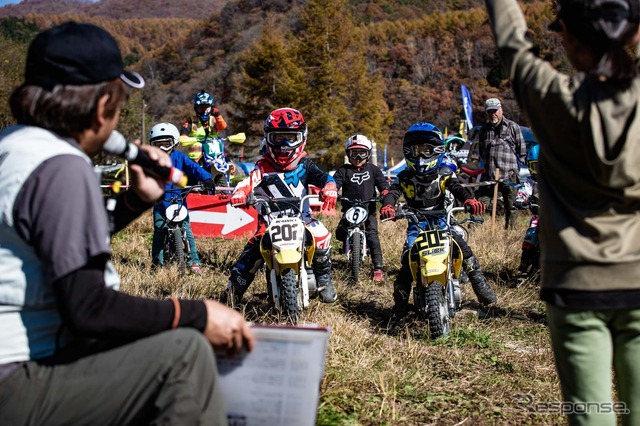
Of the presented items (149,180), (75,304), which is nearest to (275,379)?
(75,304)

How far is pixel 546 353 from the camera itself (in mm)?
4383

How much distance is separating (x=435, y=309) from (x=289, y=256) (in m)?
1.18

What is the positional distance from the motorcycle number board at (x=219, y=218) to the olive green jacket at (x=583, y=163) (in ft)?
24.9

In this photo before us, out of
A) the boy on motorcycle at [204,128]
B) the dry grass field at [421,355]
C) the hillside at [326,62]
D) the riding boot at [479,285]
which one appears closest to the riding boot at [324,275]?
the dry grass field at [421,355]

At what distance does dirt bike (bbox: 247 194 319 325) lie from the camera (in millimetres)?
4977

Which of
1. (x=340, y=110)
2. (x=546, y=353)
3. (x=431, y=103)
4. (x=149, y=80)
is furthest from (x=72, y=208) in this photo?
(x=149, y=80)

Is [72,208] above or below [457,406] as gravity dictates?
above

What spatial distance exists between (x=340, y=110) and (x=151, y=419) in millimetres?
29468

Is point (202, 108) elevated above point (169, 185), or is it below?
above

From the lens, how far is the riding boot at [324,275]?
5.72 metres

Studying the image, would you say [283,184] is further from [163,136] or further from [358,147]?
[358,147]

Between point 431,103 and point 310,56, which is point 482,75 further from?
point 310,56

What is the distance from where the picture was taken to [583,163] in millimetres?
1979

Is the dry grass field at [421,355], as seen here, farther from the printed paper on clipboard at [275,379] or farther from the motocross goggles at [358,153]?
the motocross goggles at [358,153]
